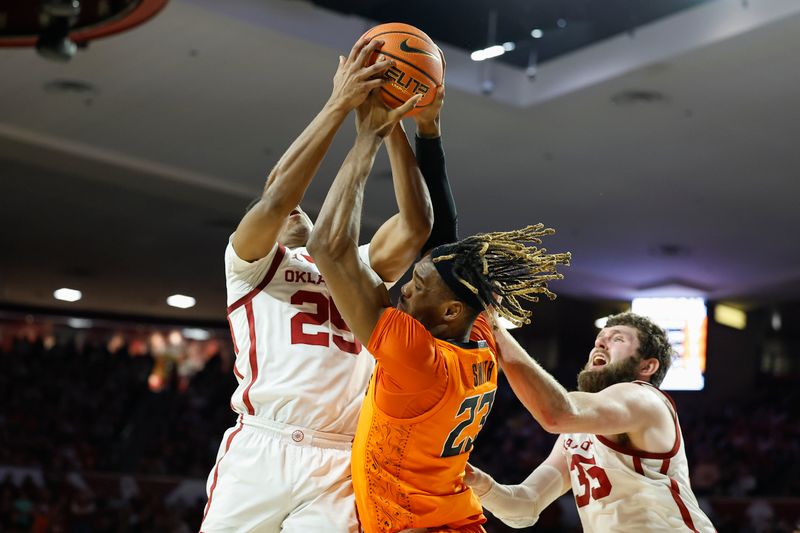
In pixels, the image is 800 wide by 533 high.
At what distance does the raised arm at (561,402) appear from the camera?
3.47m

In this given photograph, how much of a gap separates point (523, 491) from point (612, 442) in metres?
0.42

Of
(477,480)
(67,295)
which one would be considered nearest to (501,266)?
(477,480)

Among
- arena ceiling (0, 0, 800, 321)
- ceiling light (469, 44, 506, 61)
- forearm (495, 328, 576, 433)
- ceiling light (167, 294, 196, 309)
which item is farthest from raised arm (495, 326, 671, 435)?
ceiling light (167, 294, 196, 309)

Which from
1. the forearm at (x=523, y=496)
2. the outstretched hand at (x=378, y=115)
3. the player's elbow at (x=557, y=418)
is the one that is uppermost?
the outstretched hand at (x=378, y=115)

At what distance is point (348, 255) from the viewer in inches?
116

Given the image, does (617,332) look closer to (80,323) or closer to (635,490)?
(635,490)

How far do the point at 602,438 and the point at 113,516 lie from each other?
1038 cm

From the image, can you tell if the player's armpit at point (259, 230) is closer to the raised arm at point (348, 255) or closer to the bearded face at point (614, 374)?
the raised arm at point (348, 255)

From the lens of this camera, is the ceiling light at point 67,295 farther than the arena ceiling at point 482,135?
Yes

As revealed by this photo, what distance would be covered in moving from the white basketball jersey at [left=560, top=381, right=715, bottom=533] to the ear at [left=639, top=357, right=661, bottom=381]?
149mm

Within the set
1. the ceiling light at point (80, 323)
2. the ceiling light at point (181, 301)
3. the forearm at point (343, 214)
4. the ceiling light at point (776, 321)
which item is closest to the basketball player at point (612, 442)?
the forearm at point (343, 214)

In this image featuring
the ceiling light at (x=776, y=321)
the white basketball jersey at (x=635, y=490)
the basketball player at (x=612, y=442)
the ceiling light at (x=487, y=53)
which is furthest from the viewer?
the ceiling light at (x=776, y=321)

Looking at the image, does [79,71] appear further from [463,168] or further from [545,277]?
[545,277]

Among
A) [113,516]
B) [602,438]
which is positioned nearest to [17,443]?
[113,516]
